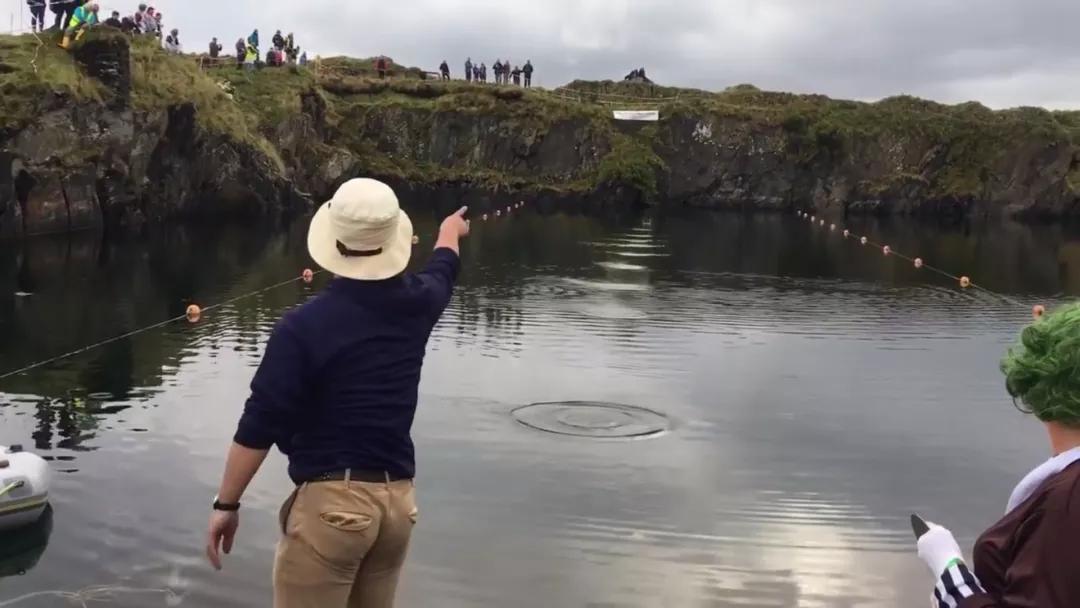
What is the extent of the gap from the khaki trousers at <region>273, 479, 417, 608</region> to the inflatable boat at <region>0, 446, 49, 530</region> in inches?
250

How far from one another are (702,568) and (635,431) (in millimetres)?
4823

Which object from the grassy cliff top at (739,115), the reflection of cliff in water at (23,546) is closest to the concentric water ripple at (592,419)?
the reflection of cliff in water at (23,546)

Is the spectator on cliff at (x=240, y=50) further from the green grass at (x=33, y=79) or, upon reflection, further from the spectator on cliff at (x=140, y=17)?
the green grass at (x=33, y=79)

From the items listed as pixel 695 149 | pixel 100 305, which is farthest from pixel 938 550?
pixel 695 149

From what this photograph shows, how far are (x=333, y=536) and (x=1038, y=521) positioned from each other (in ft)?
9.77

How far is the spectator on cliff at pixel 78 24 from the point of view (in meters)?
42.2

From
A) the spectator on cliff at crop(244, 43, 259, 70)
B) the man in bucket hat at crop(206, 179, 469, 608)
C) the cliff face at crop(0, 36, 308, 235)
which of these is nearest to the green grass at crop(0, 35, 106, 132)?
the cliff face at crop(0, 36, 308, 235)

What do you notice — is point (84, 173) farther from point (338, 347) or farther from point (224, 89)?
point (338, 347)

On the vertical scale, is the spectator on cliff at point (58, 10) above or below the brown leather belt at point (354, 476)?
above

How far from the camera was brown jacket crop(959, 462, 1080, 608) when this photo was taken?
2.72 m

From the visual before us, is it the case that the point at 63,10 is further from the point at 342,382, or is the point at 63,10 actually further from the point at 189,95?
the point at 342,382

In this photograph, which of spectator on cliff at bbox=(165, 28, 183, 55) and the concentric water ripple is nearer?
the concentric water ripple

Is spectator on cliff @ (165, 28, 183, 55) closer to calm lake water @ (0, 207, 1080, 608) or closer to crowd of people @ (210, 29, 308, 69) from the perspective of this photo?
crowd of people @ (210, 29, 308, 69)

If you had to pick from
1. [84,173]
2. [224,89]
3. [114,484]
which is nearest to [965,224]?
[224,89]
